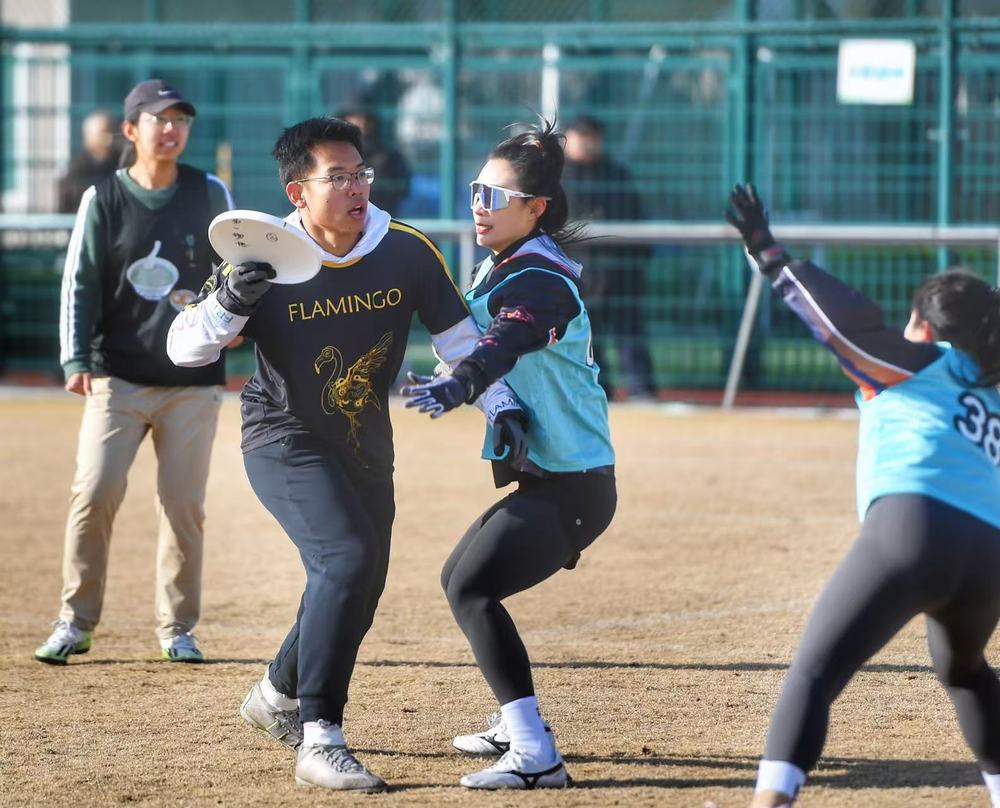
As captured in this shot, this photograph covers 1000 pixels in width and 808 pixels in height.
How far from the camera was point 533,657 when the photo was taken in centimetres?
665

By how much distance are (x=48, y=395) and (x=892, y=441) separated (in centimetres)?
1144

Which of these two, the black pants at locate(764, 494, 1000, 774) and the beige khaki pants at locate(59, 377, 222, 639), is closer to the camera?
the black pants at locate(764, 494, 1000, 774)

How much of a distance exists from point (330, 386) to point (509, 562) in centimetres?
77

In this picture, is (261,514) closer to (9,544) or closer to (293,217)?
(9,544)

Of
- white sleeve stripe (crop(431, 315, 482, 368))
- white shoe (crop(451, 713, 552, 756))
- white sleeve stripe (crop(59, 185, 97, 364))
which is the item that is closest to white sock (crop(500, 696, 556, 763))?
white shoe (crop(451, 713, 552, 756))

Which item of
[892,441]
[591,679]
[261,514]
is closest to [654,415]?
[261,514]

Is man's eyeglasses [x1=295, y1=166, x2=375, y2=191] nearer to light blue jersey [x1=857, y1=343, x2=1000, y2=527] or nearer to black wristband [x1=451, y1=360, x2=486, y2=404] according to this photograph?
black wristband [x1=451, y1=360, x2=486, y2=404]

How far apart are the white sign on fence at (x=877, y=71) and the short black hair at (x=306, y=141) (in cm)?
926

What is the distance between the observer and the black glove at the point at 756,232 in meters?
4.38

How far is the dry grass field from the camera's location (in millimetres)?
5008

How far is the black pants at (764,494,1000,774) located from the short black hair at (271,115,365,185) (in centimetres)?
200

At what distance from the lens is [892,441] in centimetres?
432

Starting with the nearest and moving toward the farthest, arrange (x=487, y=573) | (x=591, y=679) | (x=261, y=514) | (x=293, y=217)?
(x=487, y=573) → (x=293, y=217) → (x=591, y=679) → (x=261, y=514)

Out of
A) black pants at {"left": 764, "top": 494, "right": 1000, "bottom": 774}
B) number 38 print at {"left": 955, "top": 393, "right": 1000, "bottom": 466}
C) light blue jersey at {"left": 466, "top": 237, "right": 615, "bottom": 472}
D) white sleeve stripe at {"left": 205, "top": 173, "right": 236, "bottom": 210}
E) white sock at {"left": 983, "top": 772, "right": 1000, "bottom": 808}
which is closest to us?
black pants at {"left": 764, "top": 494, "right": 1000, "bottom": 774}
